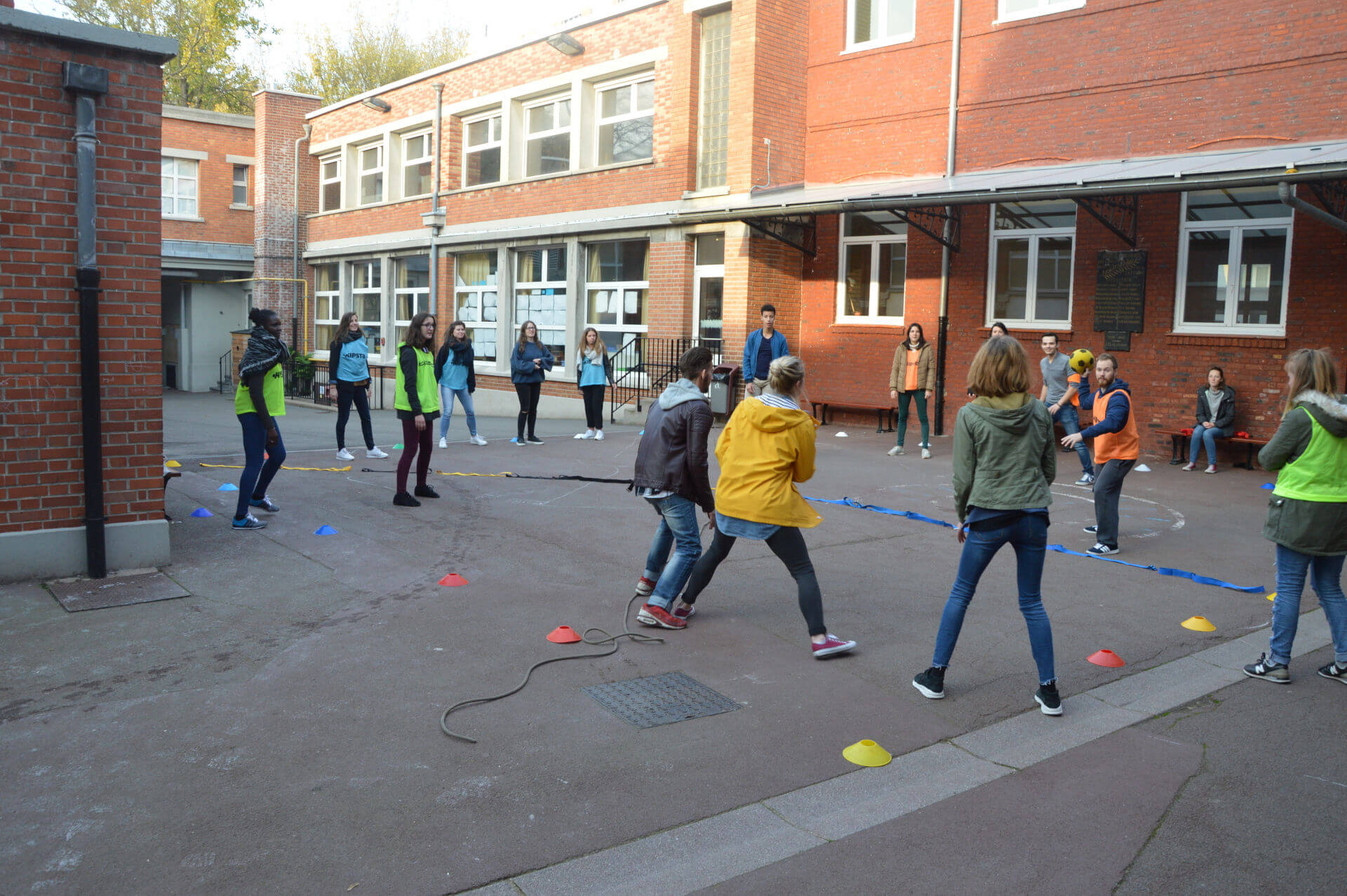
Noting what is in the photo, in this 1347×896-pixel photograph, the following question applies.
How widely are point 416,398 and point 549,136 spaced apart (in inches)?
641

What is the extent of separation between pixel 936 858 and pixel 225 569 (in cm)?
562

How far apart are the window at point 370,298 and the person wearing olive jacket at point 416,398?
2133 centimetres

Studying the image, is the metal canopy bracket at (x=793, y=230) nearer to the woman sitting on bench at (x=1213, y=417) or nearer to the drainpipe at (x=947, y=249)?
the drainpipe at (x=947, y=249)

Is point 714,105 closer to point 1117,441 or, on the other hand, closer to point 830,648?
point 1117,441

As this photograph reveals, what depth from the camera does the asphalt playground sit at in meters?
3.60

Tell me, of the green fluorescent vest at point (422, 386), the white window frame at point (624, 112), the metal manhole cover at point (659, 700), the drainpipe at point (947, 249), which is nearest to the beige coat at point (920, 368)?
the drainpipe at point (947, 249)

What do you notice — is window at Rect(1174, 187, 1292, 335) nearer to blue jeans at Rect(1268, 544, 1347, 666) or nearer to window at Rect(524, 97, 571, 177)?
blue jeans at Rect(1268, 544, 1347, 666)

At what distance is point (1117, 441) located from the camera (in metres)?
8.57

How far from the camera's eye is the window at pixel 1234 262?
1401cm

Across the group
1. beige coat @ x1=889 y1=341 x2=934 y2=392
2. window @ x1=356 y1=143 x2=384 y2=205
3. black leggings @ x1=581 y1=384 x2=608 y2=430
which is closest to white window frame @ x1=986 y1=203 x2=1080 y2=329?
beige coat @ x1=889 y1=341 x2=934 y2=392

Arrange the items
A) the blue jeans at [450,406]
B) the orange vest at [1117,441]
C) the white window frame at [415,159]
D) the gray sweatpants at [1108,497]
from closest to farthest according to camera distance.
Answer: the orange vest at [1117,441] → the gray sweatpants at [1108,497] → the blue jeans at [450,406] → the white window frame at [415,159]

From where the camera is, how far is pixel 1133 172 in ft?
45.3

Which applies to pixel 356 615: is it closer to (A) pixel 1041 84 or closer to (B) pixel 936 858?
(B) pixel 936 858

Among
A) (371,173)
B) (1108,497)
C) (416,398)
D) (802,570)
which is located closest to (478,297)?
(371,173)
